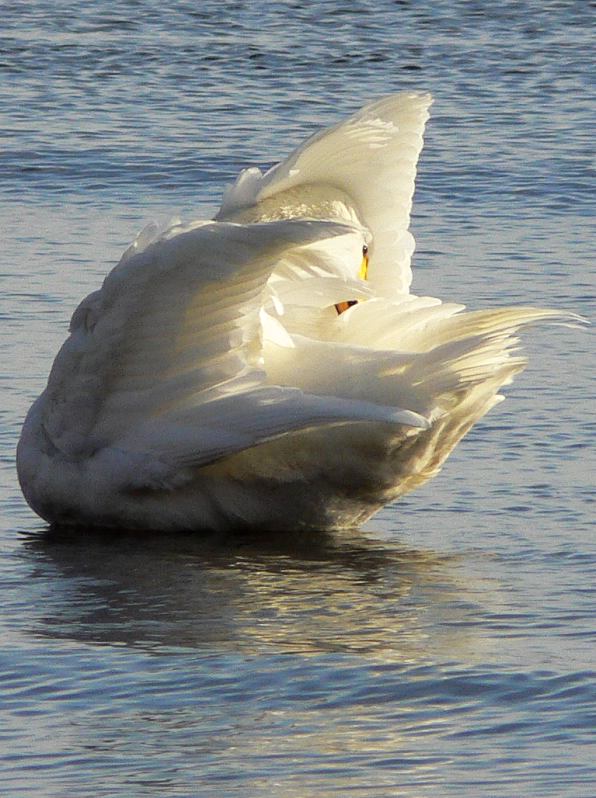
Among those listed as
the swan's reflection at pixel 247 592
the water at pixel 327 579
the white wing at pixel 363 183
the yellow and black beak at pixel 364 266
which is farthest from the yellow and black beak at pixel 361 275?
the swan's reflection at pixel 247 592

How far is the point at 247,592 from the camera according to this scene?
680cm

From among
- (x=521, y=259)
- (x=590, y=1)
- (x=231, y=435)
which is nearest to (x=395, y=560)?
(x=231, y=435)

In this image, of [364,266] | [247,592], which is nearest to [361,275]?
[364,266]

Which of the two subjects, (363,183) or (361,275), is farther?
(363,183)

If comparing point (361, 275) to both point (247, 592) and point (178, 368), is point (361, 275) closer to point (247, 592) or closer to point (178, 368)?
point (178, 368)

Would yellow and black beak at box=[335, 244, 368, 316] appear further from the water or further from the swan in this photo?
the water

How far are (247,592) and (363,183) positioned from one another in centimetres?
224

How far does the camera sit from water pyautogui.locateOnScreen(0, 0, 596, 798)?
5.22 metres

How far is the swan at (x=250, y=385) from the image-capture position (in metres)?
7.03

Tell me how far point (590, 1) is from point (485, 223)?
300 inches

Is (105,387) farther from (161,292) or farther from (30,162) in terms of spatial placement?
(30,162)

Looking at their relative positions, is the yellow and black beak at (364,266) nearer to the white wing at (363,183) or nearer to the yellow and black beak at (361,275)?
the yellow and black beak at (361,275)

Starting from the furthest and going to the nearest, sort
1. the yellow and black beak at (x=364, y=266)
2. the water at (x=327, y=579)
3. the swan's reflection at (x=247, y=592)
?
the yellow and black beak at (x=364, y=266) < the swan's reflection at (x=247, y=592) < the water at (x=327, y=579)

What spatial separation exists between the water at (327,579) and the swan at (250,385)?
180 millimetres
